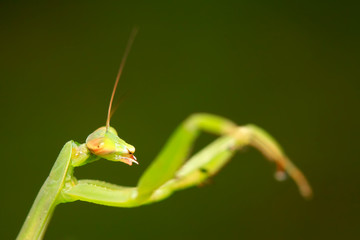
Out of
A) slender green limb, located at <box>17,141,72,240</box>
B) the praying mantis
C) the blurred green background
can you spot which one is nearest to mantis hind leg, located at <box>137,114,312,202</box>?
the praying mantis

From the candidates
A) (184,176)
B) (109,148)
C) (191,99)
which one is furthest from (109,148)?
(191,99)

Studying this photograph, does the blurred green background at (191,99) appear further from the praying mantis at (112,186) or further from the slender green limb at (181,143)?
the slender green limb at (181,143)

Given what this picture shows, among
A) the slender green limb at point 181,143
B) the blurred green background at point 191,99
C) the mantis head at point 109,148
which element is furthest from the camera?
the blurred green background at point 191,99

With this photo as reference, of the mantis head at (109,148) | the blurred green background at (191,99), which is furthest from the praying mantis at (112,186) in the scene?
the blurred green background at (191,99)

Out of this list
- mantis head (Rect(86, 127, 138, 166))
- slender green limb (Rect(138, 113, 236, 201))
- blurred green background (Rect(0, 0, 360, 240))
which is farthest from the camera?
blurred green background (Rect(0, 0, 360, 240))

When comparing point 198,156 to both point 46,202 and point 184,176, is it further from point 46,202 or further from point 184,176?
point 46,202

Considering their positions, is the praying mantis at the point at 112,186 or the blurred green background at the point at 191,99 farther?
the blurred green background at the point at 191,99

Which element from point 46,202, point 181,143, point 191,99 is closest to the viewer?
point 181,143

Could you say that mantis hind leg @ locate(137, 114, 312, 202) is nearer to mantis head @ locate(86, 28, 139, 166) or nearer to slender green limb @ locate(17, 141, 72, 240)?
mantis head @ locate(86, 28, 139, 166)
